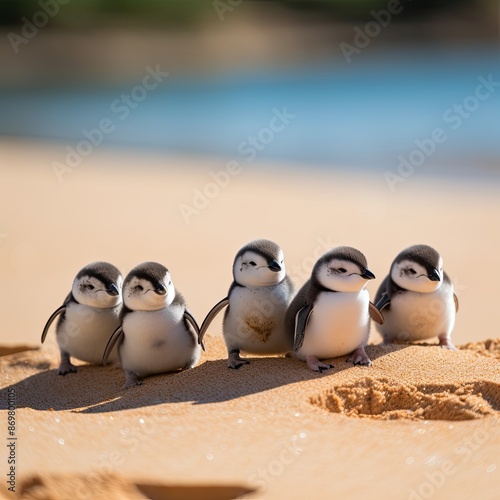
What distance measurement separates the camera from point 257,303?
6371mm

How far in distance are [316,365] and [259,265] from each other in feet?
2.94

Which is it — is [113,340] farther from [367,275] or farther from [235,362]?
[367,275]

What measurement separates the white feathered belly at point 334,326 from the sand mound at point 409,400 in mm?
530

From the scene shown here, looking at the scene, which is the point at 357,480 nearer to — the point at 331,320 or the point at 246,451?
the point at 246,451

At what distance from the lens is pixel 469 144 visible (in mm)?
20875

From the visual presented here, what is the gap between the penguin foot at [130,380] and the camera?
6.31 meters

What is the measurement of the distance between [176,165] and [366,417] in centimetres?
1492

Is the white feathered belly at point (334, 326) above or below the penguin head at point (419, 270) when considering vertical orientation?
below

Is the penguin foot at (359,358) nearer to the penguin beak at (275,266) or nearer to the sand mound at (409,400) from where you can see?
the sand mound at (409,400)

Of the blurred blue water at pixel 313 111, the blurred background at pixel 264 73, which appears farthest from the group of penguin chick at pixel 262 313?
the blurred blue water at pixel 313 111

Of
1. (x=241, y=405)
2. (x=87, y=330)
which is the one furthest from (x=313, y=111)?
(x=241, y=405)

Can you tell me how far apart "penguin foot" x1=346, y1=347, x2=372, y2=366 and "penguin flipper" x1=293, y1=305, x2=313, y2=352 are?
388mm

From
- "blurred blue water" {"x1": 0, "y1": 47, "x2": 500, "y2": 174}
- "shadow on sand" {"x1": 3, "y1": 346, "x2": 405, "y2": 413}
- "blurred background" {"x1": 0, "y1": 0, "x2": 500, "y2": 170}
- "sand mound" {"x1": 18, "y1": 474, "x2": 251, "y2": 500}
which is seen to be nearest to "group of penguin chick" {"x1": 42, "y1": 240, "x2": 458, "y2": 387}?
"shadow on sand" {"x1": 3, "y1": 346, "x2": 405, "y2": 413}

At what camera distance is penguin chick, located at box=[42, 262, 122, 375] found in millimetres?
6809
